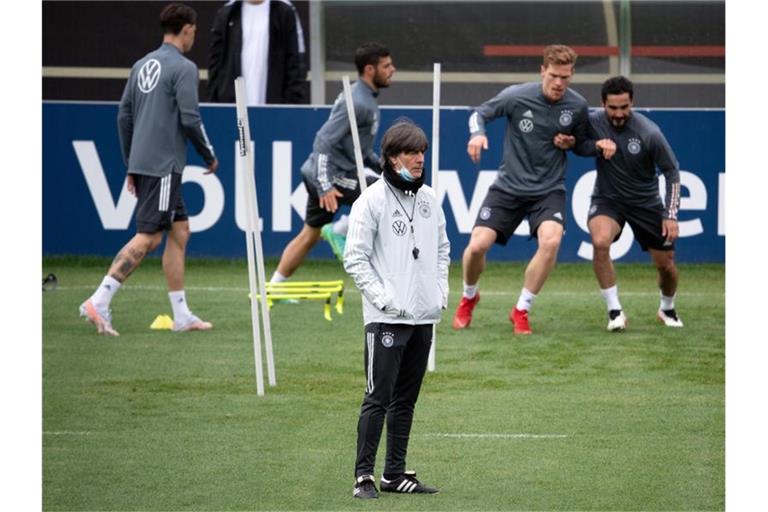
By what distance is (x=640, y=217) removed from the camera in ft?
41.9

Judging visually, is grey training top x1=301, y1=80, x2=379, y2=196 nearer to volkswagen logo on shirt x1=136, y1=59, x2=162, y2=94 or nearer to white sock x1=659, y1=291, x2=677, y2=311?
volkswagen logo on shirt x1=136, y1=59, x2=162, y2=94

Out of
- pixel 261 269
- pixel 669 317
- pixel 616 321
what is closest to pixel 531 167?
pixel 616 321

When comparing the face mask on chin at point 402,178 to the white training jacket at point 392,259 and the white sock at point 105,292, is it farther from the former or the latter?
the white sock at point 105,292

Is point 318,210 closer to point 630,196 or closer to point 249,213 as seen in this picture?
point 630,196

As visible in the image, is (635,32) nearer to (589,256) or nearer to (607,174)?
(589,256)

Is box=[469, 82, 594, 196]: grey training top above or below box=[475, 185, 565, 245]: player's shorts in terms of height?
above

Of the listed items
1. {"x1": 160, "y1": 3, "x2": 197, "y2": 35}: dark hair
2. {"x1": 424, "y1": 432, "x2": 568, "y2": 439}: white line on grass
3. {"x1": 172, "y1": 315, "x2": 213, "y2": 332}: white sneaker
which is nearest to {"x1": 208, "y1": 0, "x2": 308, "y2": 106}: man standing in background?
{"x1": 160, "y1": 3, "x2": 197, "y2": 35}: dark hair

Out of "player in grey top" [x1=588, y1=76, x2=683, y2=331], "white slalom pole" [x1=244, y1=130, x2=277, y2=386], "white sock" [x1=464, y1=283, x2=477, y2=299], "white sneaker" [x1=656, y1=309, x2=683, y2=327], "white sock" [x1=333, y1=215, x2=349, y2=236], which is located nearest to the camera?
"white slalom pole" [x1=244, y1=130, x2=277, y2=386]

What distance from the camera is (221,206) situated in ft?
53.5

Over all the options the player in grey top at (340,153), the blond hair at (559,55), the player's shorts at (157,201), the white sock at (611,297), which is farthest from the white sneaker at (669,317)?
the player's shorts at (157,201)

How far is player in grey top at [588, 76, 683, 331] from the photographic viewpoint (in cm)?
1242

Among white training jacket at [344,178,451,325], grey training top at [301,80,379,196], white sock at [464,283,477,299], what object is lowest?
white sock at [464,283,477,299]

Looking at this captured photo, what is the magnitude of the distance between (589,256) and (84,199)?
496cm

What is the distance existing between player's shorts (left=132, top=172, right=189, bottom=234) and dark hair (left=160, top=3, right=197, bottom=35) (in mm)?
1053
